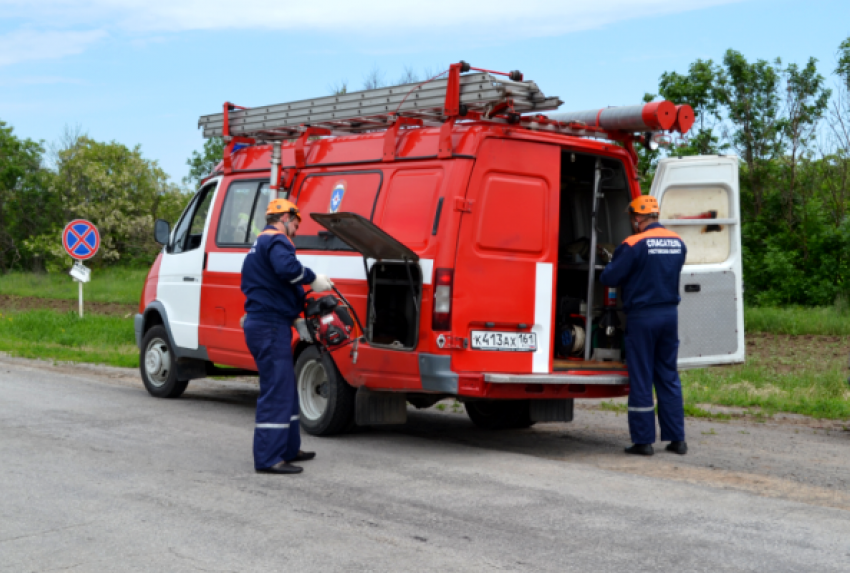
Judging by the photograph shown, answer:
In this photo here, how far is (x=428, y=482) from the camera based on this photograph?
6.68m

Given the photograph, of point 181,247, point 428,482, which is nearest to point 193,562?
point 428,482

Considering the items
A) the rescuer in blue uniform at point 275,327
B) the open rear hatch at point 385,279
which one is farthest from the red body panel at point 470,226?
the rescuer in blue uniform at point 275,327

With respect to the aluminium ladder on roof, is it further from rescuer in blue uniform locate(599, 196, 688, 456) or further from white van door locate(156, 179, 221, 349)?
rescuer in blue uniform locate(599, 196, 688, 456)

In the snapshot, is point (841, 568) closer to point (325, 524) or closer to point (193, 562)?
point (325, 524)

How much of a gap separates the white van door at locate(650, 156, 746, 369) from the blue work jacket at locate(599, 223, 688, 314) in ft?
1.78

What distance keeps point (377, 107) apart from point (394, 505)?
12.5ft

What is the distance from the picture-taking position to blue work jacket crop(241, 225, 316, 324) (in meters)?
7.07

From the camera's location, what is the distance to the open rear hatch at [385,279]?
766 cm

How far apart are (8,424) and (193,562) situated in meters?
4.75

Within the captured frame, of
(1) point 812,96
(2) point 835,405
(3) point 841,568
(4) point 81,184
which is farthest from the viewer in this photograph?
(4) point 81,184

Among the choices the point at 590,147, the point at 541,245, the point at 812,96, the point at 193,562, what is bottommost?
the point at 193,562

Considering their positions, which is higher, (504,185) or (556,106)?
(556,106)

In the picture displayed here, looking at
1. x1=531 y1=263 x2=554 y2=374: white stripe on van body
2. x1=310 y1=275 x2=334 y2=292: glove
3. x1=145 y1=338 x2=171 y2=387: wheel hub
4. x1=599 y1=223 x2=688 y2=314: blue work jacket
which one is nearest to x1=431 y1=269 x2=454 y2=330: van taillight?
x1=531 y1=263 x2=554 y2=374: white stripe on van body

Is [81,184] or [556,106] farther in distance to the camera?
[81,184]
